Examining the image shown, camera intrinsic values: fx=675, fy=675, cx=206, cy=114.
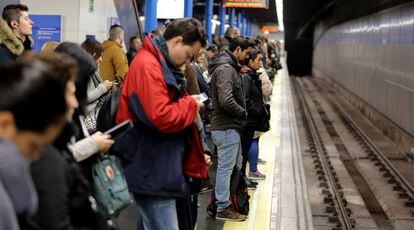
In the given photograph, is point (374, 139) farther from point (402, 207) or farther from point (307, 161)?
point (402, 207)

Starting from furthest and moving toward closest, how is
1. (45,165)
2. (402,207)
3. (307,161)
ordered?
(307,161) < (402,207) < (45,165)

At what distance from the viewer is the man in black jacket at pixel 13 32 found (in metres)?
4.85

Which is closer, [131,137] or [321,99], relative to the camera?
[131,137]

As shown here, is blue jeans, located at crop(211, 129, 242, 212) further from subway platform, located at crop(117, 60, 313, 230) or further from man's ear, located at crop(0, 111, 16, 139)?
man's ear, located at crop(0, 111, 16, 139)

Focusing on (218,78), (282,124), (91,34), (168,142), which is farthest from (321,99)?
(168,142)

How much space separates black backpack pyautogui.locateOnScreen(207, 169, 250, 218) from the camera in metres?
6.24

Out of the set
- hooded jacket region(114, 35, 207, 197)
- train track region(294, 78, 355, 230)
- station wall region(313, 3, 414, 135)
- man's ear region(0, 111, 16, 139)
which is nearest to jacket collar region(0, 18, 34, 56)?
hooded jacket region(114, 35, 207, 197)

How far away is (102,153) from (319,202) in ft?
23.4

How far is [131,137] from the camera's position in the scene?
11.6 feet

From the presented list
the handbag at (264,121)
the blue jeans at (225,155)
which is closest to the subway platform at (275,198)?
the blue jeans at (225,155)

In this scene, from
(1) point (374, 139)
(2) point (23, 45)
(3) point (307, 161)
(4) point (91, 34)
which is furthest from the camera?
(1) point (374, 139)

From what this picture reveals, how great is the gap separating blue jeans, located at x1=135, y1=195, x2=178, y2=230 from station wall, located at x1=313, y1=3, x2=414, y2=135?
11.3 metres

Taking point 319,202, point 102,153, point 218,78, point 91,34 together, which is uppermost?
point 91,34

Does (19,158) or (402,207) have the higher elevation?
(19,158)
